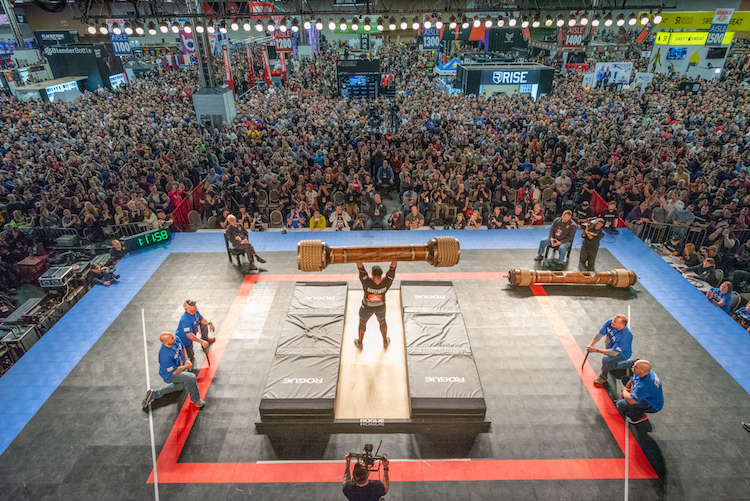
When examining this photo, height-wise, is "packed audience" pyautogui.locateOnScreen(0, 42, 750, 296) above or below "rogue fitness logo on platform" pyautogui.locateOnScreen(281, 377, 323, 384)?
above

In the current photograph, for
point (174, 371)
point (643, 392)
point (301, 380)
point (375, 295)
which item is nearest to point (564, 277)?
point (643, 392)

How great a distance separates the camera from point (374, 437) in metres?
5.66

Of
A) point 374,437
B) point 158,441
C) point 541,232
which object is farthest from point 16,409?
point 541,232

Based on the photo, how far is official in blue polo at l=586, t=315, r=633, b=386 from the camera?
6.03 metres

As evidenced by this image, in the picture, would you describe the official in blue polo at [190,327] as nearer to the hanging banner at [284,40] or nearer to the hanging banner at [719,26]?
the hanging banner at [284,40]

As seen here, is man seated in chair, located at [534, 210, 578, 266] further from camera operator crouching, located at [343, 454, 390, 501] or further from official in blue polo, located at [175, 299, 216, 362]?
official in blue polo, located at [175, 299, 216, 362]

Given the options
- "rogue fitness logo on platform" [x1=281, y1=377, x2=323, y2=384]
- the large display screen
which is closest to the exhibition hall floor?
"rogue fitness logo on platform" [x1=281, y1=377, x2=323, y2=384]

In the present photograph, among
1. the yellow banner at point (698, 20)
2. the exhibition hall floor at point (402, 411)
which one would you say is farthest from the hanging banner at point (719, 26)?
the exhibition hall floor at point (402, 411)

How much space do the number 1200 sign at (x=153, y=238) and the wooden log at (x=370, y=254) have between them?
8965 mm

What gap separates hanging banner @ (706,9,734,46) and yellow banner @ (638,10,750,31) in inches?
10.1

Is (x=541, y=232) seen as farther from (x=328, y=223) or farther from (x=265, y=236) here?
(x=265, y=236)

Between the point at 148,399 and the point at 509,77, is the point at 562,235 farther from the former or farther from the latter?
the point at 509,77

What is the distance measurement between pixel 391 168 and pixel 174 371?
33.0 feet

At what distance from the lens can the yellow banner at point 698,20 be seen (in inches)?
883
